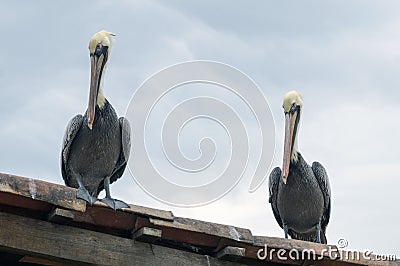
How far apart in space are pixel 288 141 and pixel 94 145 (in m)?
2.53

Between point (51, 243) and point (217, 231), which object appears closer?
point (51, 243)

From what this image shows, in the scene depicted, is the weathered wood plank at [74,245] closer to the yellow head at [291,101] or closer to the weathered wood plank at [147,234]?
the weathered wood plank at [147,234]

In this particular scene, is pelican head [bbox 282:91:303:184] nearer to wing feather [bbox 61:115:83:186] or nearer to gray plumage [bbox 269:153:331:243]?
gray plumage [bbox 269:153:331:243]

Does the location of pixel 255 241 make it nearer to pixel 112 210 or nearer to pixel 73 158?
pixel 112 210

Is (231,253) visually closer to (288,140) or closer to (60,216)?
(60,216)

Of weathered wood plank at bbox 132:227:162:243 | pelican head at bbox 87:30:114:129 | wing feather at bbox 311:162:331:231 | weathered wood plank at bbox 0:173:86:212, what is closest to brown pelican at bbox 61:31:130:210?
pelican head at bbox 87:30:114:129

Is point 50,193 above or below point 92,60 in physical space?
below

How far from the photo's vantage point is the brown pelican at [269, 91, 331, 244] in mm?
9289

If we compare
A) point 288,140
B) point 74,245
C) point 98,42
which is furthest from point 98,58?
point 74,245

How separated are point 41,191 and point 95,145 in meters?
3.64

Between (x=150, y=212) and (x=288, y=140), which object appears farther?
(x=288, y=140)

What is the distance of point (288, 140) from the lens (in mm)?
9438

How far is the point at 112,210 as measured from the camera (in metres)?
4.78

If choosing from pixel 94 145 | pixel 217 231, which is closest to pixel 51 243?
pixel 217 231
